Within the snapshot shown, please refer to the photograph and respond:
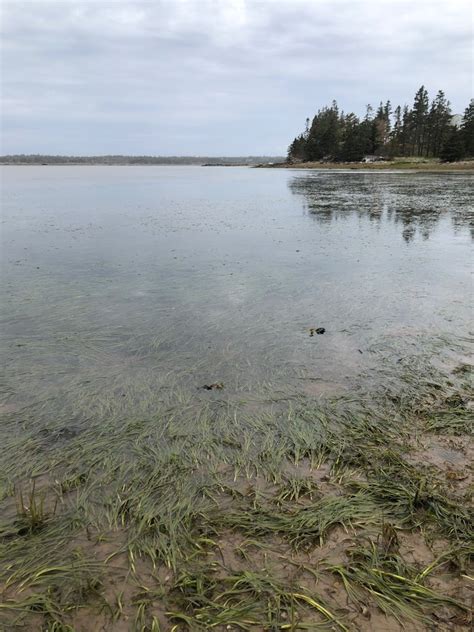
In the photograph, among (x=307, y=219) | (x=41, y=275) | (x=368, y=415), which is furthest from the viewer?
(x=307, y=219)

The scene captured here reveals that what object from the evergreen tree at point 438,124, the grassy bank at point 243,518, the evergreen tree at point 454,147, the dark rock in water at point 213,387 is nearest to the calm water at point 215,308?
the dark rock in water at point 213,387

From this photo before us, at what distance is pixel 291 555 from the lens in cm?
292

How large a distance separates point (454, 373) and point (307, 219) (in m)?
15.3

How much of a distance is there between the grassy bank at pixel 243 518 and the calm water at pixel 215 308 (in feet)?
2.40

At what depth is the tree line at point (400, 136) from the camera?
7456 centimetres

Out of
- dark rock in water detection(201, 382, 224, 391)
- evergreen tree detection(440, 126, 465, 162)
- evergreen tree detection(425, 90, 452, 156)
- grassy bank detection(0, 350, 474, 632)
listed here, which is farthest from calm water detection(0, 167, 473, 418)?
evergreen tree detection(425, 90, 452, 156)

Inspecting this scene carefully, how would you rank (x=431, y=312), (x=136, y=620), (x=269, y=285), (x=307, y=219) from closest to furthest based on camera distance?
(x=136, y=620) → (x=431, y=312) → (x=269, y=285) → (x=307, y=219)

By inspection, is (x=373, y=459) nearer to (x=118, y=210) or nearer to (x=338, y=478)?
(x=338, y=478)

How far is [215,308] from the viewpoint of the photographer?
8.05 meters

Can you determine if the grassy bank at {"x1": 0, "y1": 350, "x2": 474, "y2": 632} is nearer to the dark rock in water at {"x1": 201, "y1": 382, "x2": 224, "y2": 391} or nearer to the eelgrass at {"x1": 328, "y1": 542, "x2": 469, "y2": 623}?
→ the eelgrass at {"x1": 328, "y1": 542, "x2": 469, "y2": 623}

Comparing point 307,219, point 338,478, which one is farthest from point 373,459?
point 307,219

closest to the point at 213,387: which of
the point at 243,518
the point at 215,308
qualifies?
the point at 243,518

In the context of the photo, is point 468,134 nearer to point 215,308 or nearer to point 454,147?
point 454,147

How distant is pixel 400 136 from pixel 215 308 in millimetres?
105812
